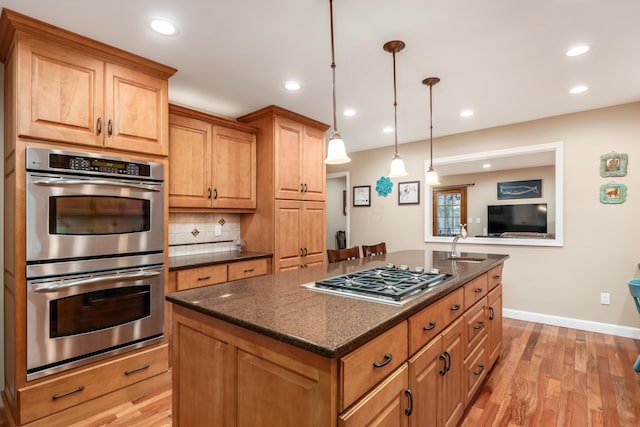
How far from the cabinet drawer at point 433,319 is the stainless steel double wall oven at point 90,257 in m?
1.90

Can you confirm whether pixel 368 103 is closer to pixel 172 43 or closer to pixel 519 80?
pixel 519 80

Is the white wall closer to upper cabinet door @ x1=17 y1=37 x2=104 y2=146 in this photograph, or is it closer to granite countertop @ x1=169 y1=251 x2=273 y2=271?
granite countertop @ x1=169 y1=251 x2=273 y2=271

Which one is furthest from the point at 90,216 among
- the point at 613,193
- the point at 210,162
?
the point at 613,193

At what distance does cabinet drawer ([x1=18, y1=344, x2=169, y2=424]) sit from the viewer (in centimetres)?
184

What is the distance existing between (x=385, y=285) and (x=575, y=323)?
344cm

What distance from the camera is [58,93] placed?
1945mm

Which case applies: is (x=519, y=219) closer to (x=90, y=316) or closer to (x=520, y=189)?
(x=520, y=189)

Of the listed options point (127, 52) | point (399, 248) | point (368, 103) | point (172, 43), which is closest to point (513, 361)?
point (399, 248)

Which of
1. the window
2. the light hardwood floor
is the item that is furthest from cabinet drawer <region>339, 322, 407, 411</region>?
the window

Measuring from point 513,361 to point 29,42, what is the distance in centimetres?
430

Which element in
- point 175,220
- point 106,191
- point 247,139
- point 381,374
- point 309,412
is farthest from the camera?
point 247,139

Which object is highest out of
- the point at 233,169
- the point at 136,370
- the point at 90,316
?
the point at 233,169

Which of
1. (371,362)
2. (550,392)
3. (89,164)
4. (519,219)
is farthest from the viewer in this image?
(519,219)

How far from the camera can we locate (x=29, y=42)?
1849 mm
